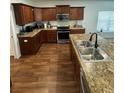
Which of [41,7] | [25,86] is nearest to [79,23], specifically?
[41,7]

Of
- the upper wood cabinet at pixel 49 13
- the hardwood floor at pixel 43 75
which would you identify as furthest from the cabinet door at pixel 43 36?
the hardwood floor at pixel 43 75

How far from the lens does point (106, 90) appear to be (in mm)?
1523

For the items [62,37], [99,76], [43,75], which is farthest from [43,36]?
[99,76]

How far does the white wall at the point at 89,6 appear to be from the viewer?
908 centimetres

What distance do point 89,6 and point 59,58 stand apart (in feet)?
14.9

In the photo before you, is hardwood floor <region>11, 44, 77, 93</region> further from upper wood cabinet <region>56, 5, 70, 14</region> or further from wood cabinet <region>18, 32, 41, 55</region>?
upper wood cabinet <region>56, 5, 70, 14</region>

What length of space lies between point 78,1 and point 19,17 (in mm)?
4325

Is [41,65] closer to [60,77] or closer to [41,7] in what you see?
[60,77]

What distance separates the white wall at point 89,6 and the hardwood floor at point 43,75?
3.91 meters

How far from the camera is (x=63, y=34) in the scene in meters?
8.66

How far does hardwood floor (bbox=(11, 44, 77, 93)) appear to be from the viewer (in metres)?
3.52

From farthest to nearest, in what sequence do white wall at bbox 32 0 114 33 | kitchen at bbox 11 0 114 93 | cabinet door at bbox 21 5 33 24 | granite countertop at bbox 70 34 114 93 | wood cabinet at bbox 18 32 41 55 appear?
white wall at bbox 32 0 114 33, cabinet door at bbox 21 5 33 24, wood cabinet at bbox 18 32 41 55, kitchen at bbox 11 0 114 93, granite countertop at bbox 70 34 114 93

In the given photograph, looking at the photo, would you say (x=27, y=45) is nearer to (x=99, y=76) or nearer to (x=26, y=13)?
(x=26, y=13)

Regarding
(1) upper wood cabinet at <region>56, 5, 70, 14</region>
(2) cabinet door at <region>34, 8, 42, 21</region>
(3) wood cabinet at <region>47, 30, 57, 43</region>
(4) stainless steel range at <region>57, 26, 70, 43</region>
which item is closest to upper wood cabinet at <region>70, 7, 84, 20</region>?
(1) upper wood cabinet at <region>56, 5, 70, 14</region>
